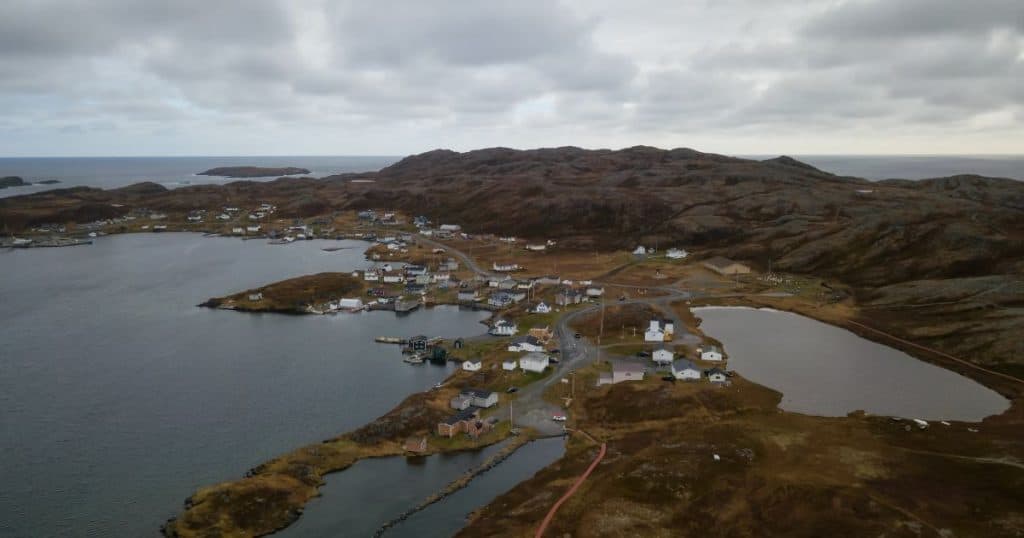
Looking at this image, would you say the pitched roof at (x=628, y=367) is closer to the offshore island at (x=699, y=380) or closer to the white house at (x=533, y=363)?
the offshore island at (x=699, y=380)

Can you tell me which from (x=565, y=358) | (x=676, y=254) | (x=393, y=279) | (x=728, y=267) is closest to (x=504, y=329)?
(x=565, y=358)

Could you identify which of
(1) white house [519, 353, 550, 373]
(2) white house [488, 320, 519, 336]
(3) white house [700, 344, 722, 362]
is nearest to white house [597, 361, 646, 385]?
(1) white house [519, 353, 550, 373]

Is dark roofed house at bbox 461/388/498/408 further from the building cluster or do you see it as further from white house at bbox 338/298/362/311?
white house at bbox 338/298/362/311

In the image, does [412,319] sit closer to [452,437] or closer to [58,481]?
[452,437]

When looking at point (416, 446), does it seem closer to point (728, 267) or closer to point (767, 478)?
point (767, 478)

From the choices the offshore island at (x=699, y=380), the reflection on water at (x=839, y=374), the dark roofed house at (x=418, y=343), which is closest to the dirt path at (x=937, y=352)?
the offshore island at (x=699, y=380)

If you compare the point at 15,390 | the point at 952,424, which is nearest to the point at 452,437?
the point at 952,424
